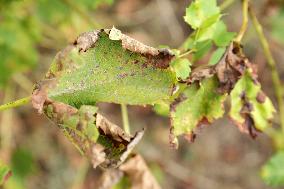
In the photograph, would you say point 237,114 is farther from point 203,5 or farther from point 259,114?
point 203,5

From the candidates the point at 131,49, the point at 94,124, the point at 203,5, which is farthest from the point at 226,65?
the point at 94,124

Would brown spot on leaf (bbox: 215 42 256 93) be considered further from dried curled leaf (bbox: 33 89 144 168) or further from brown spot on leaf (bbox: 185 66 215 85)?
dried curled leaf (bbox: 33 89 144 168)

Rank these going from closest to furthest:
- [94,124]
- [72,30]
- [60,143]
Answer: [94,124] < [72,30] < [60,143]

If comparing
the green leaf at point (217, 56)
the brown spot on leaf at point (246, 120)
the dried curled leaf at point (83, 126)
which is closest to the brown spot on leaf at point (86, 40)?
the dried curled leaf at point (83, 126)

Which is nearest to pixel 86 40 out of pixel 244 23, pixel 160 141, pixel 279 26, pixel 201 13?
pixel 201 13

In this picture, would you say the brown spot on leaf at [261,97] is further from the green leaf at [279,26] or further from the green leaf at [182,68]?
the green leaf at [279,26]
